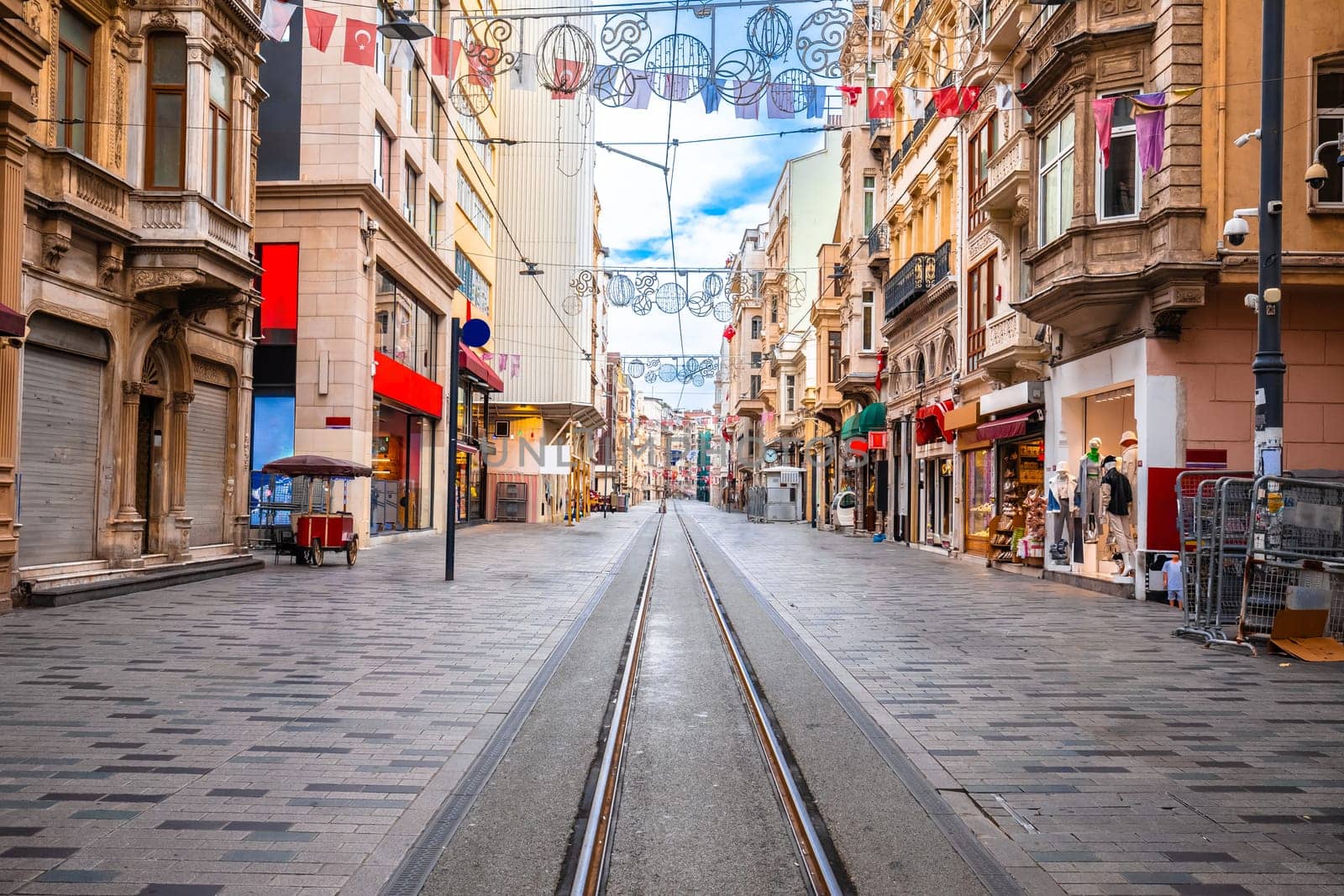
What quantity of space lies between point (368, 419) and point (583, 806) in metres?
22.9

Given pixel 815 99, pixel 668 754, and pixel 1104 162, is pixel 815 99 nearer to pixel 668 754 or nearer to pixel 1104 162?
pixel 1104 162

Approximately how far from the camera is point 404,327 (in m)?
31.3

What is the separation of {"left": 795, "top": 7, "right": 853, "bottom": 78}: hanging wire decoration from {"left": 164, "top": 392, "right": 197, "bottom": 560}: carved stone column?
11.5 m

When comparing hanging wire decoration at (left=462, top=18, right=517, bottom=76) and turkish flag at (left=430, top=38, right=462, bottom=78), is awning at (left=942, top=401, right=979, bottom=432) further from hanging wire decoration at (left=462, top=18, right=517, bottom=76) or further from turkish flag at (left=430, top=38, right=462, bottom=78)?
turkish flag at (left=430, top=38, right=462, bottom=78)

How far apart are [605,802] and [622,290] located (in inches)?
757

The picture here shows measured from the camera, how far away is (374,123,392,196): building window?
27.5 metres

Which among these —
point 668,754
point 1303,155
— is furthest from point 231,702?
point 1303,155

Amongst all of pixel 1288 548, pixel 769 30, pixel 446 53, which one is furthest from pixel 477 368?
pixel 1288 548

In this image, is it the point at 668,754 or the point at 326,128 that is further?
the point at 326,128

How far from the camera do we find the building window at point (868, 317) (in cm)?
4125

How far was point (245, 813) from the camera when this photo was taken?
200 inches

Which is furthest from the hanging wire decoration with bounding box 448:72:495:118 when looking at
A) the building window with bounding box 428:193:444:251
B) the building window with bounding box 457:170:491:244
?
the building window with bounding box 428:193:444:251

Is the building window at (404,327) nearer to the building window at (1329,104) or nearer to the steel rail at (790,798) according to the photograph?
the building window at (1329,104)

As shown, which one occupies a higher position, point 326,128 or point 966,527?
point 326,128
